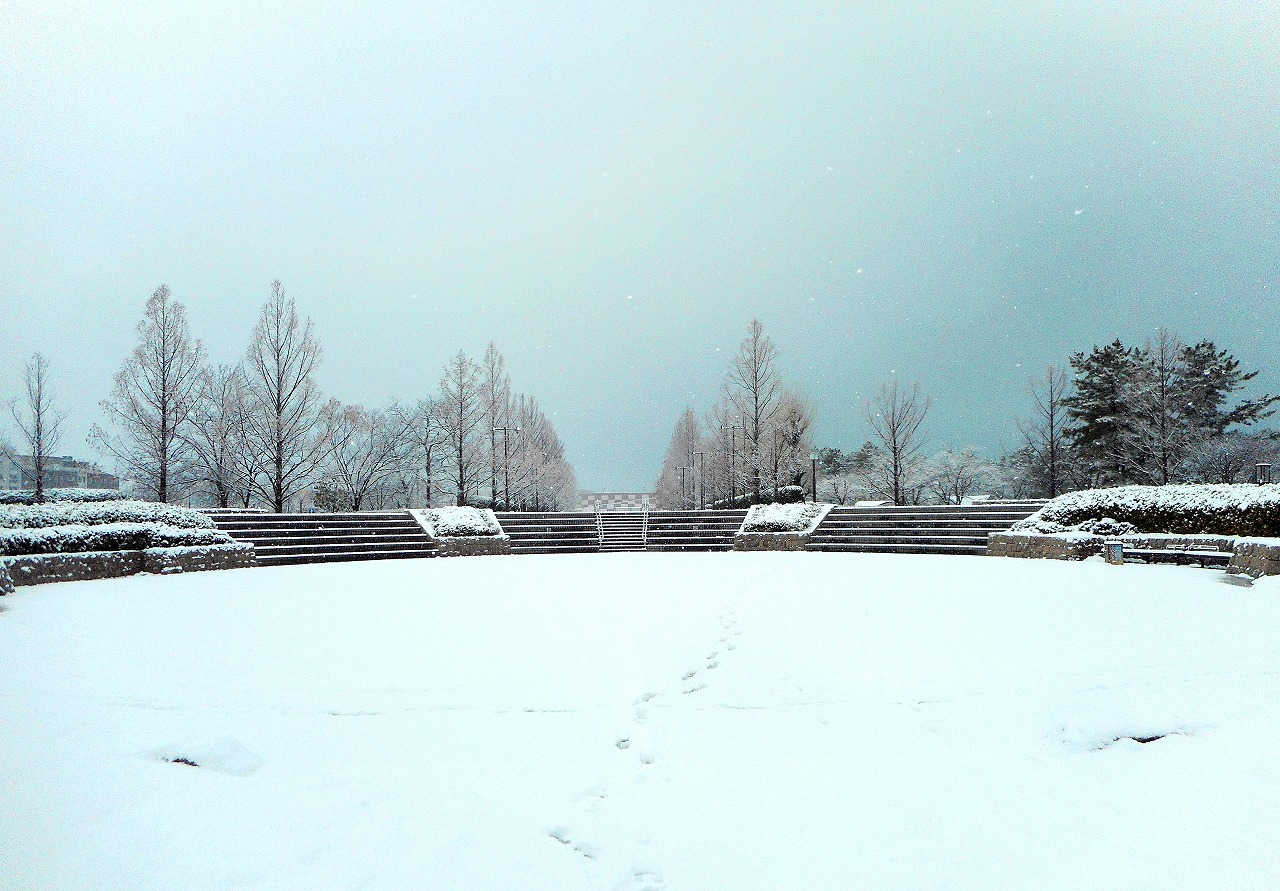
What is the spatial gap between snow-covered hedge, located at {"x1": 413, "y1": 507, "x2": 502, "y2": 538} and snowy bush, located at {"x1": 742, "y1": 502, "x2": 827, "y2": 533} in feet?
23.6

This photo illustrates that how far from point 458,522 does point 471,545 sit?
0.89 m

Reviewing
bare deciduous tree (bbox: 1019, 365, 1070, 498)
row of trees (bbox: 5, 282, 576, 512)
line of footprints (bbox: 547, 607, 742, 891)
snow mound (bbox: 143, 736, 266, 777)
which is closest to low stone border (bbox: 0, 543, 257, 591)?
snow mound (bbox: 143, 736, 266, 777)

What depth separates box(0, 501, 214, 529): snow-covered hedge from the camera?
11320 mm

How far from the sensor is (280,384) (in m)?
21.8

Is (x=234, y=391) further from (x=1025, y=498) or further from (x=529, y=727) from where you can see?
(x=1025, y=498)

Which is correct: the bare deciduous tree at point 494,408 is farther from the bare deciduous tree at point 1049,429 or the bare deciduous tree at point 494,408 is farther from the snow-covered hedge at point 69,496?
the bare deciduous tree at point 1049,429

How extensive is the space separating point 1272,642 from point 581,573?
902cm

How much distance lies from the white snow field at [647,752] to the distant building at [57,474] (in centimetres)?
2333

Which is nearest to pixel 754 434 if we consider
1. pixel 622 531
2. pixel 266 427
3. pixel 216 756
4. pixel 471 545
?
pixel 622 531

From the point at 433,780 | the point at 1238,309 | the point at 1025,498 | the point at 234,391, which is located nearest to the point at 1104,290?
the point at 1238,309

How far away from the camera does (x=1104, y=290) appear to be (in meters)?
107

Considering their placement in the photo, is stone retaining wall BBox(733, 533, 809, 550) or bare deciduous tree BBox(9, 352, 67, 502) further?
bare deciduous tree BBox(9, 352, 67, 502)

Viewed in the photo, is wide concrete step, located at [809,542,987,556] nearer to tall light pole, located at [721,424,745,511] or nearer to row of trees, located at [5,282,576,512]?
tall light pole, located at [721,424,745,511]

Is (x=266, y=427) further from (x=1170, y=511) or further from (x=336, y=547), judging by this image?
(x=1170, y=511)
